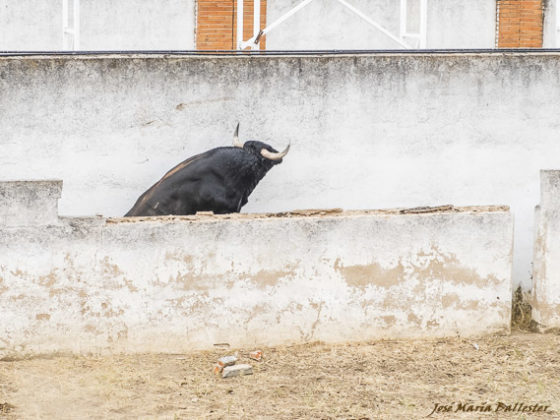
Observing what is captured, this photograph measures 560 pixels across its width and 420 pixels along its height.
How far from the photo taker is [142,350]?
840 cm

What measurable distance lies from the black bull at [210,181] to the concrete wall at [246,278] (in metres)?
1.76

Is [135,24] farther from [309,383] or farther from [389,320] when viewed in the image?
[309,383]

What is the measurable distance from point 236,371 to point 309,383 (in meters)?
0.58

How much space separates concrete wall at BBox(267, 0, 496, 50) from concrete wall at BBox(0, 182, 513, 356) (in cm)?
566

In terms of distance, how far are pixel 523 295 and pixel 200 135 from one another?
3.66 meters

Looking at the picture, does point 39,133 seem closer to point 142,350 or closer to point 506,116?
point 142,350

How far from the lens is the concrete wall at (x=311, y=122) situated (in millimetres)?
10547

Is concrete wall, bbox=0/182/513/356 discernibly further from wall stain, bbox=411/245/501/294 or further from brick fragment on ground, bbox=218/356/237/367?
brick fragment on ground, bbox=218/356/237/367

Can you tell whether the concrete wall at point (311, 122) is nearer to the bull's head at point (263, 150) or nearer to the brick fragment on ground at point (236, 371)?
the bull's head at point (263, 150)

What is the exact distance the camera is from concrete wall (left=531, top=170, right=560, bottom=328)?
28.8 ft

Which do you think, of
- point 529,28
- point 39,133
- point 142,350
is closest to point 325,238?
point 142,350

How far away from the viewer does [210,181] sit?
10.4 meters

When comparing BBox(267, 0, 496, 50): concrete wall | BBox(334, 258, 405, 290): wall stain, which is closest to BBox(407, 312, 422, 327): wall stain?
BBox(334, 258, 405, 290): wall stain

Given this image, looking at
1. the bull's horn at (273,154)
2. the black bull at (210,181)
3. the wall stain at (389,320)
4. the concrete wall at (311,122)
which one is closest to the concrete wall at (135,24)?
the concrete wall at (311,122)
